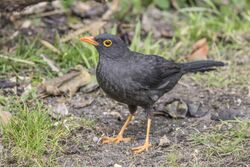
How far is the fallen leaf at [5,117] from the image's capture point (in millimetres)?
6101

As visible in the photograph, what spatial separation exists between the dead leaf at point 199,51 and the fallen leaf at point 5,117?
3.25m

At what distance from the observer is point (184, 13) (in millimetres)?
9914

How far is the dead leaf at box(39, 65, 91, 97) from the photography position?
7335 millimetres

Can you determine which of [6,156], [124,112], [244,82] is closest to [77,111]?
[124,112]

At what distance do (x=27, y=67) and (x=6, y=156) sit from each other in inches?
92.1

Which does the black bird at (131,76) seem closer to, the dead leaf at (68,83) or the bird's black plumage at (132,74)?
the bird's black plumage at (132,74)

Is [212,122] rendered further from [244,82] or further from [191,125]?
[244,82]

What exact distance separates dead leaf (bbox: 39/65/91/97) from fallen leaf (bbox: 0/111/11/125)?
984 millimetres

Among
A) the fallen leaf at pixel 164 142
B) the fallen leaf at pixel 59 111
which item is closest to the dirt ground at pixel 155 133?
the fallen leaf at pixel 164 142

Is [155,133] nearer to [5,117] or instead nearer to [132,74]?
[132,74]

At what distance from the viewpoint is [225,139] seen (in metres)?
6.13

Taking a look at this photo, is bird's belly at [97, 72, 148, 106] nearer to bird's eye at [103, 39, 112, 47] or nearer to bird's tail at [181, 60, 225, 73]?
bird's eye at [103, 39, 112, 47]

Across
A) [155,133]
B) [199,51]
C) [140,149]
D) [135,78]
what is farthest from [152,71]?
[199,51]

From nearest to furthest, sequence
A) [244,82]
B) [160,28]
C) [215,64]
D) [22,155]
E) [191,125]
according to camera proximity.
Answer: [22,155], [191,125], [215,64], [244,82], [160,28]
